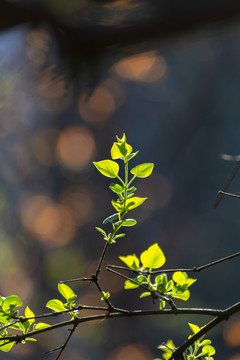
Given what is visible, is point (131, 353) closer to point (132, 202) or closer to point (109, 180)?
point (109, 180)

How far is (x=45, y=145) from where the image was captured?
242 centimetres

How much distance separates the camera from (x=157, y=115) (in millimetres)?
2283

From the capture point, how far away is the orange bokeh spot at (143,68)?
2.39 meters

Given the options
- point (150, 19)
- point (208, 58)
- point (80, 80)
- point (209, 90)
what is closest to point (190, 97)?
point (209, 90)

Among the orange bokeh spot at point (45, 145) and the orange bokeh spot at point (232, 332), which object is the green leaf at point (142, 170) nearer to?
the orange bokeh spot at point (232, 332)

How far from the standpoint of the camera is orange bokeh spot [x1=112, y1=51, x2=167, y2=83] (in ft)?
7.85

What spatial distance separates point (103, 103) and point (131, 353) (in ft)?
4.67

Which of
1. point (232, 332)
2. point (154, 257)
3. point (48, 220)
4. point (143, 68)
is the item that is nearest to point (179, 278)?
point (154, 257)

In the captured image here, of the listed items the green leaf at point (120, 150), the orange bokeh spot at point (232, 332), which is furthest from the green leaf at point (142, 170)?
the orange bokeh spot at point (232, 332)

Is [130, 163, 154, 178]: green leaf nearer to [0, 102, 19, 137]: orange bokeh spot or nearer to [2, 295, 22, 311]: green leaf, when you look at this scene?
[2, 295, 22, 311]: green leaf

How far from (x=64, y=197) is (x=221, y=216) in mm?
881

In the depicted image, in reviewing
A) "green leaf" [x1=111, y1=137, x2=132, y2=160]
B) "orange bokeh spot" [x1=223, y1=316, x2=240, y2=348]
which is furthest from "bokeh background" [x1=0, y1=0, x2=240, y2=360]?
"green leaf" [x1=111, y1=137, x2=132, y2=160]

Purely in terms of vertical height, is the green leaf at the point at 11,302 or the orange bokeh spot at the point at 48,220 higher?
the green leaf at the point at 11,302

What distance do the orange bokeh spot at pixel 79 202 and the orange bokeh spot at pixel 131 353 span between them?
2.24ft
